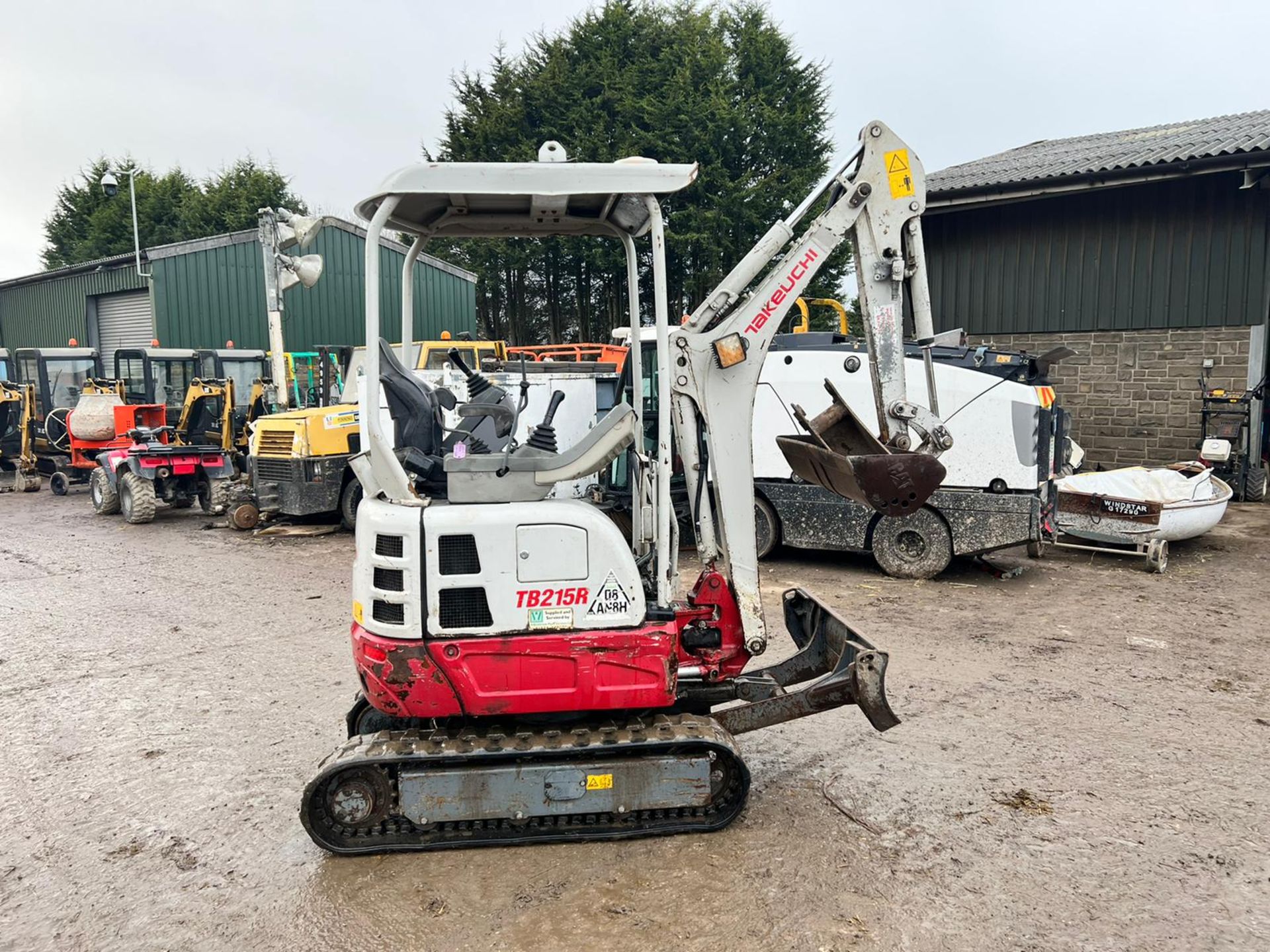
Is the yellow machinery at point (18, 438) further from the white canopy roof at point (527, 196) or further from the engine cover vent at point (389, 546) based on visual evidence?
the engine cover vent at point (389, 546)

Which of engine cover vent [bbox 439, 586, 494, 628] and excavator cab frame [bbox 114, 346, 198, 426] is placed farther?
excavator cab frame [bbox 114, 346, 198, 426]

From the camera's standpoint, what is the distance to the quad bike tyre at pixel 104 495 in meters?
12.7

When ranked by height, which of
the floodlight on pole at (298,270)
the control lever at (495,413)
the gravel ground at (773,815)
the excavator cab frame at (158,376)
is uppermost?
the floodlight on pole at (298,270)

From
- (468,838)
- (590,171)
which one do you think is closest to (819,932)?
(468,838)

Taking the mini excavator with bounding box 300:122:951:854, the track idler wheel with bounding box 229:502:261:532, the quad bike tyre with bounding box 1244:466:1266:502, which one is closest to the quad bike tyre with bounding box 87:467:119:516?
the track idler wheel with bounding box 229:502:261:532

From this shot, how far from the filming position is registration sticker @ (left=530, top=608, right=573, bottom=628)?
3.58 metres

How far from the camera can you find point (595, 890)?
3.41 metres

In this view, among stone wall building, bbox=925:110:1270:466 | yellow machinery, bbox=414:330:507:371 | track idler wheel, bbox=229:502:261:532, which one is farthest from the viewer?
stone wall building, bbox=925:110:1270:466

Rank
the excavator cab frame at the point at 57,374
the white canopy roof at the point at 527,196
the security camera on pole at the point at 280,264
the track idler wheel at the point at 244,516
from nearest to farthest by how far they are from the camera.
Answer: the white canopy roof at the point at 527,196 < the track idler wheel at the point at 244,516 < the security camera on pole at the point at 280,264 < the excavator cab frame at the point at 57,374

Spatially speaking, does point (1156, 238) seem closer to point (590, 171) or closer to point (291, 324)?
point (590, 171)

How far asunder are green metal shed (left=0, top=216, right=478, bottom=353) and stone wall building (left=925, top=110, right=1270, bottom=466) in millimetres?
11184

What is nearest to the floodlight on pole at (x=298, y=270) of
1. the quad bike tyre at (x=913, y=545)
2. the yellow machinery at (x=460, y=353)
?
the yellow machinery at (x=460, y=353)

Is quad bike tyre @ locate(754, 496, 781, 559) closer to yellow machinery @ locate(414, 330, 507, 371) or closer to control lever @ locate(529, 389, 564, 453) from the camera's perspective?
yellow machinery @ locate(414, 330, 507, 371)

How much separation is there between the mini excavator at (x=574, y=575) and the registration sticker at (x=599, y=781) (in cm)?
1
